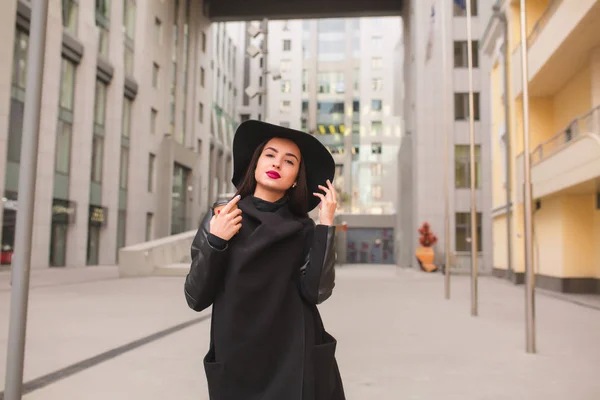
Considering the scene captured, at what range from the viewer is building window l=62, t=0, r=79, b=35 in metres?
24.7

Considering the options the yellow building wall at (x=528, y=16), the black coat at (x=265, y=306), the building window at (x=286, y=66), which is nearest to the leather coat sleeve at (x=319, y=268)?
the black coat at (x=265, y=306)

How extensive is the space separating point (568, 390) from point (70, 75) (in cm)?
2558

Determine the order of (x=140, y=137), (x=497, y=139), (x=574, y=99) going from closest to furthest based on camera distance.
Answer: (x=574, y=99), (x=497, y=139), (x=140, y=137)

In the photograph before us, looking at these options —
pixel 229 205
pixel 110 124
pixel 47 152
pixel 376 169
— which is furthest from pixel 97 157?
pixel 376 169

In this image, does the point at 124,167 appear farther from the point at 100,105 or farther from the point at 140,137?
the point at 100,105

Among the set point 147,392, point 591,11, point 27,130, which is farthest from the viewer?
point 591,11

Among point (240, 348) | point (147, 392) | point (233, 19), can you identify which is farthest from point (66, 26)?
point (240, 348)

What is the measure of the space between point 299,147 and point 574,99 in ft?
53.0

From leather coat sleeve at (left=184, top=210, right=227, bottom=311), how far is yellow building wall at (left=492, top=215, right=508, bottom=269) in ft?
70.0

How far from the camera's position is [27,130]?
10.0 ft

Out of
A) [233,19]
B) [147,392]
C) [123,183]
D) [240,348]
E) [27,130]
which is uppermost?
[233,19]

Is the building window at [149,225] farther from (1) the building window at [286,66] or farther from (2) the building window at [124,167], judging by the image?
(1) the building window at [286,66]

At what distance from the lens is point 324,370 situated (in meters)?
2.50

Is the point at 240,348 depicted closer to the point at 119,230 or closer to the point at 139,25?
the point at 119,230
